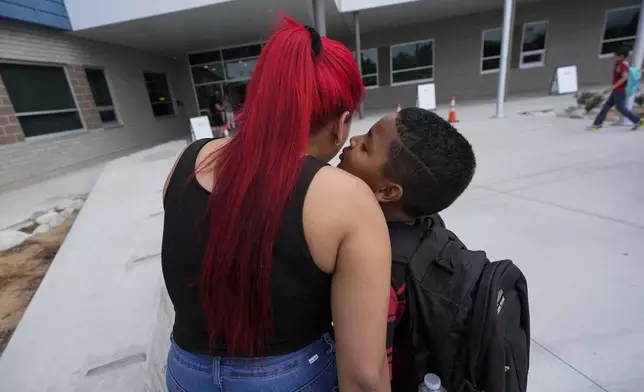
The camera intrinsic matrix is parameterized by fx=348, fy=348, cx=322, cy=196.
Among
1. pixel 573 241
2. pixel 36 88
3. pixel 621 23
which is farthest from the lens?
pixel 621 23

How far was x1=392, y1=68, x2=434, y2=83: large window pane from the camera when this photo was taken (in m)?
15.7

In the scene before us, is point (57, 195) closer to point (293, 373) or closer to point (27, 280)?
point (27, 280)

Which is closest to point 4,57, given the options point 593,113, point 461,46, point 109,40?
point 109,40

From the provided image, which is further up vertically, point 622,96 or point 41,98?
point 41,98

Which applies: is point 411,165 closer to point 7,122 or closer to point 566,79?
point 7,122

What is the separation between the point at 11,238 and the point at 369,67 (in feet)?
48.8

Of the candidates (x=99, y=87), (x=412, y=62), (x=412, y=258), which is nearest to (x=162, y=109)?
(x=99, y=87)

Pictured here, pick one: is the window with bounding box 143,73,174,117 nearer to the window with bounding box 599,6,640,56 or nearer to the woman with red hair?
the woman with red hair

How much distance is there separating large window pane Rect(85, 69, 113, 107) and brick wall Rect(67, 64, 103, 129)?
1.77ft

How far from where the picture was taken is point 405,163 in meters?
0.91

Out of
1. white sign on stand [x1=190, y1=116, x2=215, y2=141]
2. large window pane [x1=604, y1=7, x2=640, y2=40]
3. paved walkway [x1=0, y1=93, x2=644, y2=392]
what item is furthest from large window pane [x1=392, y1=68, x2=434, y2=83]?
paved walkway [x1=0, y1=93, x2=644, y2=392]

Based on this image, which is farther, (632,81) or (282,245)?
(632,81)

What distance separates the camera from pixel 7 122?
753 centimetres

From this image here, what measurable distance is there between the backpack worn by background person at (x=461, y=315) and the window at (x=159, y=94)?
1497cm
